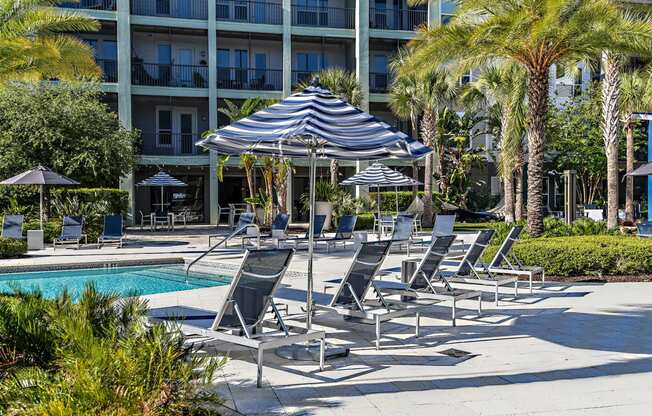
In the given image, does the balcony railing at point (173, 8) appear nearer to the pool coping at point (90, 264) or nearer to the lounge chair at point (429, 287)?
the pool coping at point (90, 264)

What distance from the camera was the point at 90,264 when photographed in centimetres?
1494

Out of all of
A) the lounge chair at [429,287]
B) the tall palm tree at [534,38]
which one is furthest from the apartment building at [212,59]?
the lounge chair at [429,287]

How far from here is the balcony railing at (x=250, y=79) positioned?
31.9 meters

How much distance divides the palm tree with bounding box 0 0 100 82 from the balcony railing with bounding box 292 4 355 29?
18.5m

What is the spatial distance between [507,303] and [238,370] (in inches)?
195

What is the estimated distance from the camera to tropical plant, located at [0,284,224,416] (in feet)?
12.1

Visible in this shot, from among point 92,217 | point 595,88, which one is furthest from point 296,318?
point 595,88

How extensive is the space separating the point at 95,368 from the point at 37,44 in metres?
11.9

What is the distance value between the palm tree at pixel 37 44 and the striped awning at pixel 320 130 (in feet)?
27.4

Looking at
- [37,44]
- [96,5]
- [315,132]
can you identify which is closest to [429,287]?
[315,132]

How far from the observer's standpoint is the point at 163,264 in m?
15.6

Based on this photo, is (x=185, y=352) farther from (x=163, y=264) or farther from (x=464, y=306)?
(x=163, y=264)

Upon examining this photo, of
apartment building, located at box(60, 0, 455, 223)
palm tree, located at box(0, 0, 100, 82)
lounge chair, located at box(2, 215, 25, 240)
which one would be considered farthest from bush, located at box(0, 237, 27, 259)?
apartment building, located at box(60, 0, 455, 223)

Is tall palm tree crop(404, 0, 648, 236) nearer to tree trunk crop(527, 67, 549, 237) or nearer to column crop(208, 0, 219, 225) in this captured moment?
tree trunk crop(527, 67, 549, 237)
